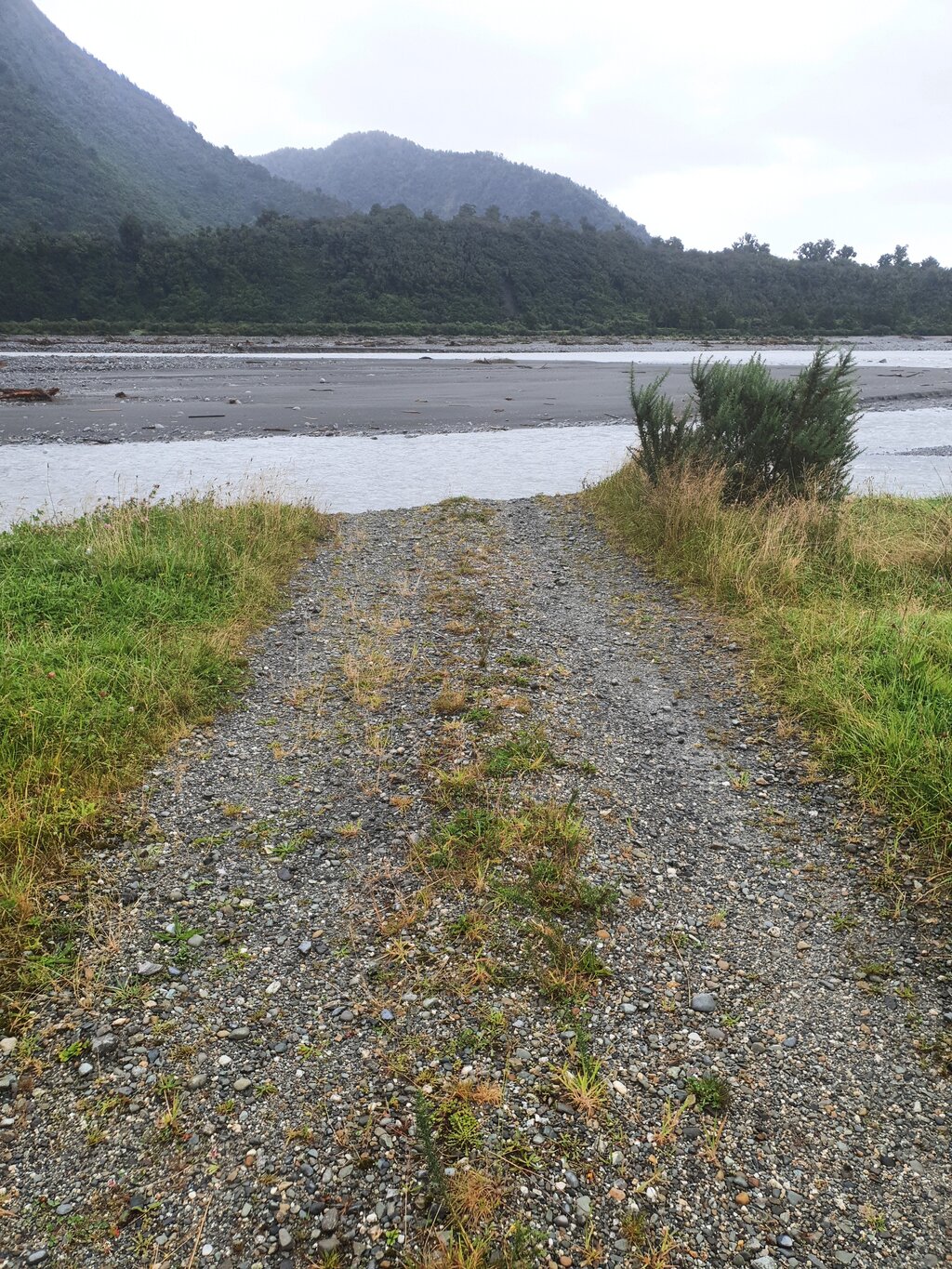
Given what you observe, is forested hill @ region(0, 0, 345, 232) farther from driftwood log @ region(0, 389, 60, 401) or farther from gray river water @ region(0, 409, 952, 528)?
gray river water @ region(0, 409, 952, 528)

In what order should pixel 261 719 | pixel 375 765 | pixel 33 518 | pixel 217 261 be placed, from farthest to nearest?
pixel 217 261 → pixel 33 518 → pixel 261 719 → pixel 375 765

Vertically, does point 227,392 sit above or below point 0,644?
above

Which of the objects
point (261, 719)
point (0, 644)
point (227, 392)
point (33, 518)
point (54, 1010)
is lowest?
point (54, 1010)

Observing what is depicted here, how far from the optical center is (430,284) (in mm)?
99062

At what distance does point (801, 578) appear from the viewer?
8.81 meters

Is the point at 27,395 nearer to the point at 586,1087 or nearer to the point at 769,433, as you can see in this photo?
the point at 769,433

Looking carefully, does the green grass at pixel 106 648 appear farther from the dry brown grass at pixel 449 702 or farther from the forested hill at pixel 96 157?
the forested hill at pixel 96 157

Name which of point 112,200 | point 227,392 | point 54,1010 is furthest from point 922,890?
point 112,200

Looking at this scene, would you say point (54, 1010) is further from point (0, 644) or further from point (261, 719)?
point (0, 644)

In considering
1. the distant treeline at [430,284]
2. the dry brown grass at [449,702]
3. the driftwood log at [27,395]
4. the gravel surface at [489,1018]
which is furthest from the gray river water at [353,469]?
the distant treeline at [430,284]

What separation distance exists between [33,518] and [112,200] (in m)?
138

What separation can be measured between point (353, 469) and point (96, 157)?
154 metres

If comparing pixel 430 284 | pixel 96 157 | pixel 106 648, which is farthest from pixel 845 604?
pixel 96 157

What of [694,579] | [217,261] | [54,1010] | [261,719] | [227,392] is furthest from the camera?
[217,261]
